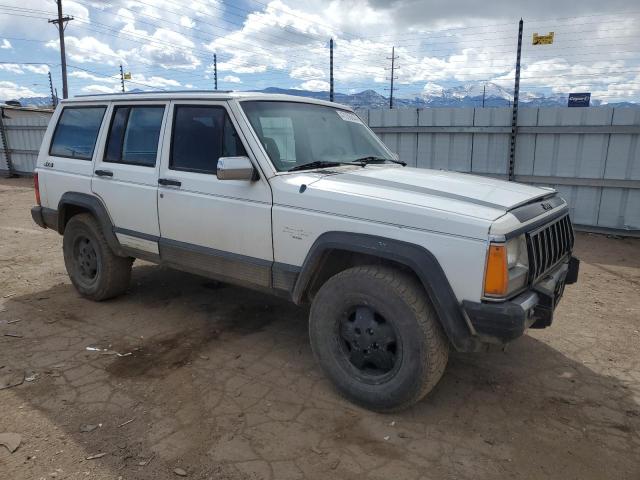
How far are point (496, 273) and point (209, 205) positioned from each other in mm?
2132

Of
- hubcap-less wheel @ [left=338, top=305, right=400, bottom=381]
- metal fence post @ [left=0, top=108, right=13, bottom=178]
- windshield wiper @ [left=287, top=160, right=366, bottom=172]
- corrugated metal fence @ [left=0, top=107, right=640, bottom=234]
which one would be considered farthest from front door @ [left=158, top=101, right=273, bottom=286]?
metal fence post @ [left=0, top=108, right=13, bottom=178]

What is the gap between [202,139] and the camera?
149 inches

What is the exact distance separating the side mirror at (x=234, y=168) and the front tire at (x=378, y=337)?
917 mm

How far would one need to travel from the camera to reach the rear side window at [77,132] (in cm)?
468

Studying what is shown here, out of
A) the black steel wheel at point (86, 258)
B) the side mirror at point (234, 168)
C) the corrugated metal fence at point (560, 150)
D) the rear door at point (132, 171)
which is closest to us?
the side mirror at point (234, 168)

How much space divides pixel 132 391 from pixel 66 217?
259 centimetres

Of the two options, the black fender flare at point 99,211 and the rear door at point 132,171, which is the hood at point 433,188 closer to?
the rear door at point 132,171

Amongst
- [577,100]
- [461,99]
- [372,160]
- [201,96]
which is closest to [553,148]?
[577,100]

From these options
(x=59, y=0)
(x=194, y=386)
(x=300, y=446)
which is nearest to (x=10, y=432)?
(x=194, y=386)

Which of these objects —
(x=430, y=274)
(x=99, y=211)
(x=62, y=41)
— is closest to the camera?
(x=430, y=274)

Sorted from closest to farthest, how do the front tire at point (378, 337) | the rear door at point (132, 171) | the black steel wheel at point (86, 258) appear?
the front tire at point (378, 337)
the rear door at point (132, 171)
the black steel wheel at point (86, 258)

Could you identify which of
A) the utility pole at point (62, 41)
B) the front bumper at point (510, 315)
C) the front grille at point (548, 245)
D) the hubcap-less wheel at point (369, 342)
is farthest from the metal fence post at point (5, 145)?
the front bumper at point (510, 315)

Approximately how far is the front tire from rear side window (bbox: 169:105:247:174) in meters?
1.27

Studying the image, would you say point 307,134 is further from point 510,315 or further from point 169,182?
point 510,315
